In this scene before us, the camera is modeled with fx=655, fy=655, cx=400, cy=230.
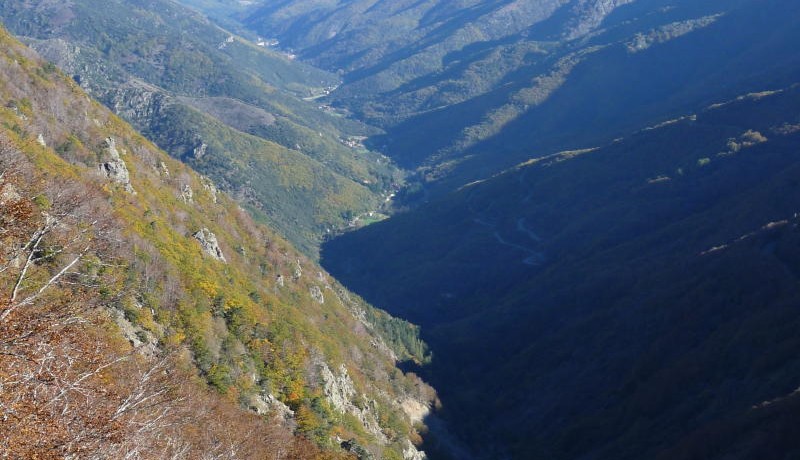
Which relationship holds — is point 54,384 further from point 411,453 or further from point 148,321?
point 411,453

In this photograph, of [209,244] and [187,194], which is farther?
[187,194]

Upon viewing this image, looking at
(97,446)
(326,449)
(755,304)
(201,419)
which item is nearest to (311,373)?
(326,449)

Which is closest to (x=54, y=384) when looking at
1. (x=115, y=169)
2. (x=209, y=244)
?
(x=115, y=169)

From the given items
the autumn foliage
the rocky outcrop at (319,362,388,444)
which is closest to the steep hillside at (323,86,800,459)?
the rocky outcrop at (319,362,388,444)

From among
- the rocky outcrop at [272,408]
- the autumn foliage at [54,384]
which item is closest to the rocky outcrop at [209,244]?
the rocky outcrop at [272,408]

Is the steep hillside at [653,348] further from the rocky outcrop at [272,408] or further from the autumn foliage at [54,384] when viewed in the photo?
the autumn foliage at [54,384]

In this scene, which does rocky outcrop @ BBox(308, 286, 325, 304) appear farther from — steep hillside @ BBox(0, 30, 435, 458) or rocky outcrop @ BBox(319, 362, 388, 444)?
rocky outcrop @ BBox(319, 362, 388, 444)

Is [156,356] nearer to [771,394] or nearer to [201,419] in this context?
[201,419]
